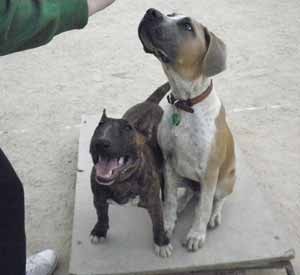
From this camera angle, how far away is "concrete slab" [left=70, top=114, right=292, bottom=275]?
237 centimetres

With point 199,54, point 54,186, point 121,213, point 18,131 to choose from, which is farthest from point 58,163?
point 199,54

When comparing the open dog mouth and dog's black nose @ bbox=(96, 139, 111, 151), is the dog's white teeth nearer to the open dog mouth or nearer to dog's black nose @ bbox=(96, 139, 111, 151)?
the open dog mouth

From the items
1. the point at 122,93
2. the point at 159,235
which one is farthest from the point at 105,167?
the point at 122,93

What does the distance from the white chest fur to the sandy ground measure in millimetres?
672

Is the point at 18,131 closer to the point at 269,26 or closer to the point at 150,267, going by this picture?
the point at 150,267

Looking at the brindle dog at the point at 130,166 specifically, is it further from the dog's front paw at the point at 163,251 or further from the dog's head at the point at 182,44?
the dog's head at the point at 182,44

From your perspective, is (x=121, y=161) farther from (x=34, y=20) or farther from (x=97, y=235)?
(x=34, y=20)

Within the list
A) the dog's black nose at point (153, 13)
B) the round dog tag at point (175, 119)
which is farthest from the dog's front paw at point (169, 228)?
the dog's black nose at point (153, 13)

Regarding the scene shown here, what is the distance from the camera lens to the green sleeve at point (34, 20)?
1.51m

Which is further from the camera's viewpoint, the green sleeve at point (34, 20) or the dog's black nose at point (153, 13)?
the dog's black nose at point (153, 13)

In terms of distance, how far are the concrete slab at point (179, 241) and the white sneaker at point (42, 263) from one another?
19cm

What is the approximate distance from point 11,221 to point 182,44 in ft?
3.13

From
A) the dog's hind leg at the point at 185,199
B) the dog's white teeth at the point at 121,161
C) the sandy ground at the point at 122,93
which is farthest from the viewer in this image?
the sandy ground at the point at 122,93

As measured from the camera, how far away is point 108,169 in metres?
2.04
